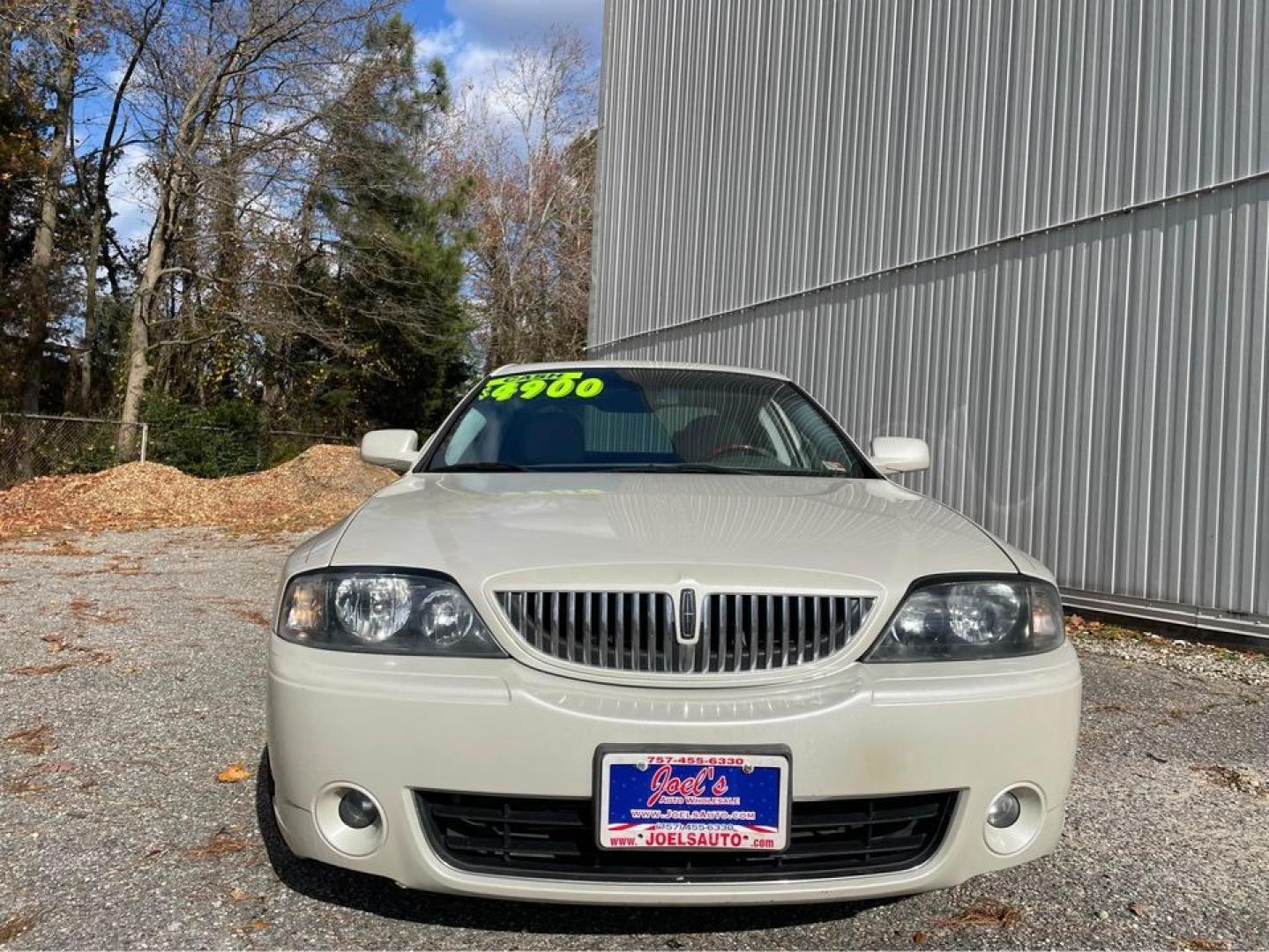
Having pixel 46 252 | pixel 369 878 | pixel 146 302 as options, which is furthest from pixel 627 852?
pixel 46 252

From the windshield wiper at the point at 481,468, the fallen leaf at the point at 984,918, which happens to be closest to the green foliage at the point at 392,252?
the windshield wiper at the point at 481,468

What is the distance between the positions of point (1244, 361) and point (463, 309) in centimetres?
2453

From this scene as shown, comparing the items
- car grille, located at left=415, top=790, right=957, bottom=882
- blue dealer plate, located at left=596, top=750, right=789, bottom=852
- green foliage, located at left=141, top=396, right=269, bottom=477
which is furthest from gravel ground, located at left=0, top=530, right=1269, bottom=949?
green foliage, located at left=141, top=396, right=269, bottom=477

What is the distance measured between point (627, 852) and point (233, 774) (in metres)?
1.87

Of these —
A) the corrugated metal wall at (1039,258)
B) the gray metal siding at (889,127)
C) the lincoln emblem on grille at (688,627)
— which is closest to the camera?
the lincoln emblem on grille at (688,627)

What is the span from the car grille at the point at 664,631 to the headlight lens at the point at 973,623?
14 cm

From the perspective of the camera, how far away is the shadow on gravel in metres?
2.26

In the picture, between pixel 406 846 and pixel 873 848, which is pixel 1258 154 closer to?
pixel 873 848

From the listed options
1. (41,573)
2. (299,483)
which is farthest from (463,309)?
(41,573)

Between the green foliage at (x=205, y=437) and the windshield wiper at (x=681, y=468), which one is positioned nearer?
the windshield wiper at (x=681, y=468)

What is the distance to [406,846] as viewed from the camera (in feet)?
6.54

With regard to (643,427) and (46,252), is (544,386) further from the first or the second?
(46,252)

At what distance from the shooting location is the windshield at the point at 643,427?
10.7ft

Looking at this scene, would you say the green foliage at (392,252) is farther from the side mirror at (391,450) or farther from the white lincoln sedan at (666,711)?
the white lincoln sedan at (666,711)
